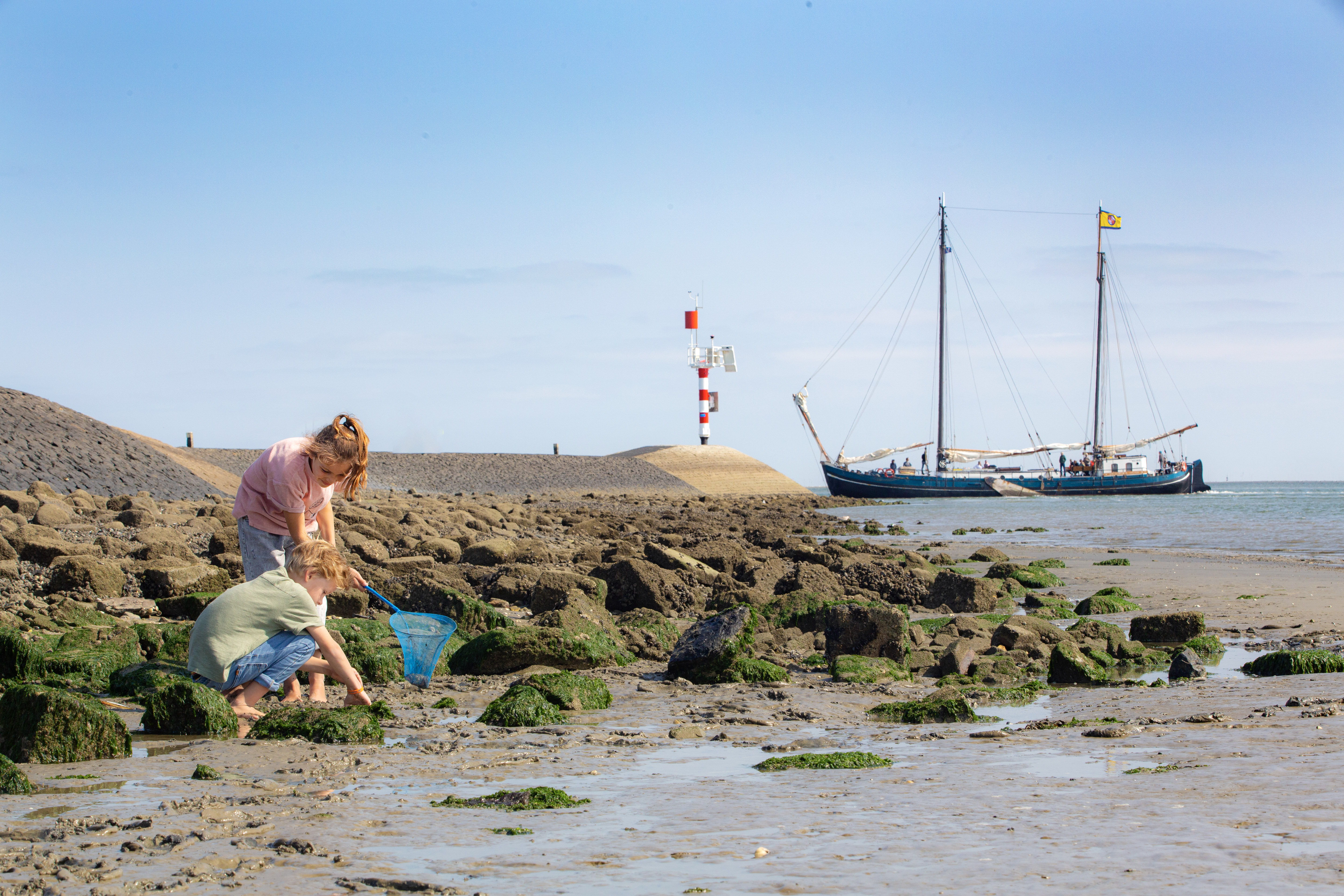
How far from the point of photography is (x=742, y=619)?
8227 millimetres

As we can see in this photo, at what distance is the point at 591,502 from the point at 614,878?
4978cm

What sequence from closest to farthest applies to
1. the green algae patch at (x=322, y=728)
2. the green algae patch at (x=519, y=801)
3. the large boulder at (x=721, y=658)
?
1. the green algae patch at (x=519, y=801)
2. the green algae patch at (x=322, y=728)
3. the large boulder at (x=721, y=658)

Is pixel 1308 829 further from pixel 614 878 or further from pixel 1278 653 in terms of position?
pixel 1278 653

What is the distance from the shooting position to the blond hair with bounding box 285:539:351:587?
20.3ft

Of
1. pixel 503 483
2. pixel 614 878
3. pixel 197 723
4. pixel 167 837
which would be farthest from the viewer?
pixel 503 483

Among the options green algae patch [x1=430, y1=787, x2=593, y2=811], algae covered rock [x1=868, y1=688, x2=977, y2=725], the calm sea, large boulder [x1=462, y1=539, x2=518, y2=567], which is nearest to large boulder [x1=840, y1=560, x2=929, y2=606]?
large boulder [x1=462, y1=539, x2=518, y2=567]

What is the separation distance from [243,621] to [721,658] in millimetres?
3315

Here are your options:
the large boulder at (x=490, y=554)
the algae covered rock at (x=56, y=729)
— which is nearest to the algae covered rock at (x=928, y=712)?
the algae covered rock at (x=56, y=729)

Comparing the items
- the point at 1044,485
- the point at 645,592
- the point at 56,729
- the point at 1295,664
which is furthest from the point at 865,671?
the point at 1044,485

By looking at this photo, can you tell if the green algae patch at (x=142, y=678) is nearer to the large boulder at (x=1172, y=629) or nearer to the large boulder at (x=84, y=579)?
the large boulder at (x=84, y=579)

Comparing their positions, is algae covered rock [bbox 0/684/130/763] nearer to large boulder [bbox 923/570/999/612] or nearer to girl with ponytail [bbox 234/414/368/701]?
girl with ponytail [bbox 234/414/368/701]

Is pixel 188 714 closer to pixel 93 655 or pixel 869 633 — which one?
pixel 93 655

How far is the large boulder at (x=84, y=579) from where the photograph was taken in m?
10.4

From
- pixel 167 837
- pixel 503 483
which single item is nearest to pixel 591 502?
pixel 503 483
